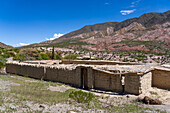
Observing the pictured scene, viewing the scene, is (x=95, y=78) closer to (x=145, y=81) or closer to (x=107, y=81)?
(x=107, y=81)

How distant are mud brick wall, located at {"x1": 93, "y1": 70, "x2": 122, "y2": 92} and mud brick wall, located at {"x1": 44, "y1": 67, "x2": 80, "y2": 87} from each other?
1.85 metres

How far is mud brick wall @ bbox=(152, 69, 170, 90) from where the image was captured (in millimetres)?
12075

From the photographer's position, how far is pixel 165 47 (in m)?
51.2

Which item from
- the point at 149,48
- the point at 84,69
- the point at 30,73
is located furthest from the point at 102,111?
the point at 149,48

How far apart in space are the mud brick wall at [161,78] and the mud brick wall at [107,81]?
11.0 feet

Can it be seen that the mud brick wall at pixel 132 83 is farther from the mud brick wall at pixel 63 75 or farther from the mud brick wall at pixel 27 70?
the mud brick wall at pixel 27 70

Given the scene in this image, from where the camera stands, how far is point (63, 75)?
1488 cm

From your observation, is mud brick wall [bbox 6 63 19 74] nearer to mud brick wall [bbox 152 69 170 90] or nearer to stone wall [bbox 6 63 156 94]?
stone wall [bbox 6 63 156 94]

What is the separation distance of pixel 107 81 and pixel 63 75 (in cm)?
473

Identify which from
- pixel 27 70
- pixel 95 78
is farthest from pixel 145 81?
pixel 27 70

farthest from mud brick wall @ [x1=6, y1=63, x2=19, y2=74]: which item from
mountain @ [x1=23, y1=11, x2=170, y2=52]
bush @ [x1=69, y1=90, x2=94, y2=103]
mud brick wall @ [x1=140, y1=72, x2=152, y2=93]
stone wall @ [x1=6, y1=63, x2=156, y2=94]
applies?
mountain @ [x1=23, y1=11, x2=170, y2=52]

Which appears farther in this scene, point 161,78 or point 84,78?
point 84,78

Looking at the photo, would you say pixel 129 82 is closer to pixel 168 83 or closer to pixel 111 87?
pixel 111 87

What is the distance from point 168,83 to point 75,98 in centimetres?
743
